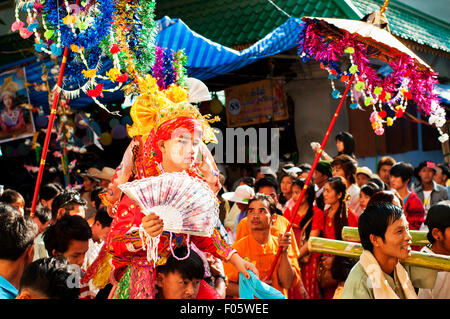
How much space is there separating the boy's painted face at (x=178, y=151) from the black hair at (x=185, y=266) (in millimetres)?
490

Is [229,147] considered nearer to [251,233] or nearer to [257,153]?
[257,153]

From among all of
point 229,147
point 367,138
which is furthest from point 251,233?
point 367,138

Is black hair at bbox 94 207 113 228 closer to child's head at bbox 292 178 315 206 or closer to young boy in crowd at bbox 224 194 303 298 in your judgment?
young boy in crowd at bbox 224 194 303 298

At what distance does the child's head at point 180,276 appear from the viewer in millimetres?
2801

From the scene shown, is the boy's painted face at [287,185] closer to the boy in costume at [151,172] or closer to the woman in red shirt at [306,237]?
the woman in red shirt at [306,237]

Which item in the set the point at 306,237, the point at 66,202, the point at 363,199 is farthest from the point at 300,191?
the point at 66,202

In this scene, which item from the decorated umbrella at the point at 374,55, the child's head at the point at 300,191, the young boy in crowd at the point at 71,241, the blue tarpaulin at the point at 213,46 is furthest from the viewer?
the blue tarpaulin at the point at 213,46

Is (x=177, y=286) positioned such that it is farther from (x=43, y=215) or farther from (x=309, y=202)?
(x=309, y=202)

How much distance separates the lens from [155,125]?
3.08 metres

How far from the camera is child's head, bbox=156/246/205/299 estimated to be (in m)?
2.80

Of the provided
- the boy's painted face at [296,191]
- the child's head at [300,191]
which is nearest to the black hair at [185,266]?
the child's head at [300,191]

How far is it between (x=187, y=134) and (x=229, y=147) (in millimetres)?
5686
